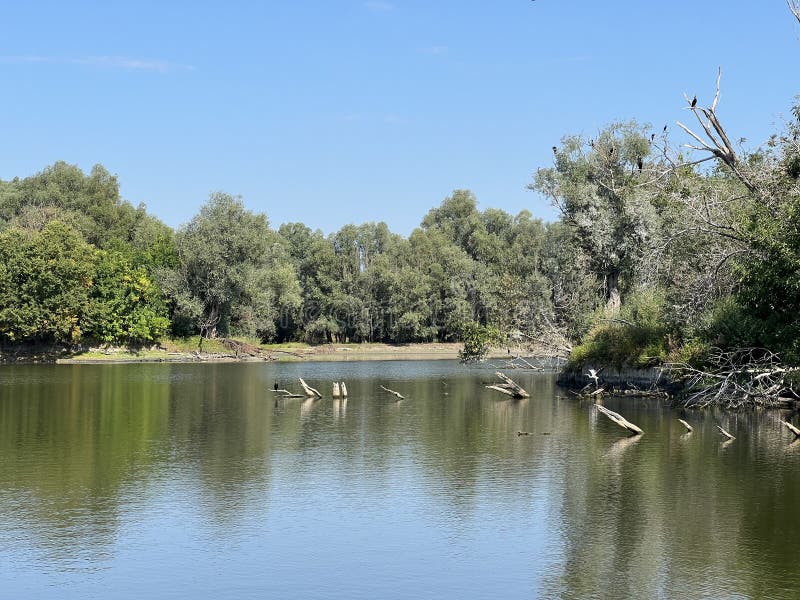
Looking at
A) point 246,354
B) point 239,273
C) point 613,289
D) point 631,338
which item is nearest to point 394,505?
point 631,338

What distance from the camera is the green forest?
37750mm

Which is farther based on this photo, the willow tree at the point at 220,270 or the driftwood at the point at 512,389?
the willow tree at the point at 220,270

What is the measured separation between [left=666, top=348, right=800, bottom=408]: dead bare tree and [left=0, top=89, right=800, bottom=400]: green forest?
20.6 inches

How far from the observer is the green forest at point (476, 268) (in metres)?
37.8

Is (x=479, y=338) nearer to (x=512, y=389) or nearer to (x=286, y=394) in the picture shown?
(x=512, y=389)

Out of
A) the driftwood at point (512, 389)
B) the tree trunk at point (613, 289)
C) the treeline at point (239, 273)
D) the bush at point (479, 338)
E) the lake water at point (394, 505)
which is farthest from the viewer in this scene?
the treeline at point (239, 273)

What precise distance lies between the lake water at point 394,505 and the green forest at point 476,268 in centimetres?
629

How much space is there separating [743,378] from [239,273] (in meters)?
71.3

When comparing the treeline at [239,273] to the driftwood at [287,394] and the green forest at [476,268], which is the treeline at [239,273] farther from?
the driftwood at [287,394]

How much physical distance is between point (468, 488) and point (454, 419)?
54.7 ft

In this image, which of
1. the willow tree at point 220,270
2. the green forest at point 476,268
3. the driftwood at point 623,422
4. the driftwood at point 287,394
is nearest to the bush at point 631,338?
the green forest at point 476,268

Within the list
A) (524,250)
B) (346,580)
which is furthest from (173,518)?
(524,250)

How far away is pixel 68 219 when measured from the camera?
106375mm

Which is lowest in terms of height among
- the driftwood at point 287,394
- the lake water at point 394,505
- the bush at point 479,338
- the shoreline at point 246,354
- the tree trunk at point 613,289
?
the lake water at point 394,505
